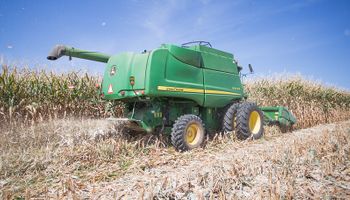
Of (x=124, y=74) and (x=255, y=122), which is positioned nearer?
(x=124, y=74)

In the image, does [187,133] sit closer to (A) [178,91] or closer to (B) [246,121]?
(A) [178,91]

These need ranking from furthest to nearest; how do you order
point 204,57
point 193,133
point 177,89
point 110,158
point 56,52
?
point 204,57 → point 193,133 → point 177,89 → point 56,52 → point 110,158

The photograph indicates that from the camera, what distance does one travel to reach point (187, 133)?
16.2ft

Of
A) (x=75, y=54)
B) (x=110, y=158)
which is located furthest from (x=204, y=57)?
(x=110, y=158)

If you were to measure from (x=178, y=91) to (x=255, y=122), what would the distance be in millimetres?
2613

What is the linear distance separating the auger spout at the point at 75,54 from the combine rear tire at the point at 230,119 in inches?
115

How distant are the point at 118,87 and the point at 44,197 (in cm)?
255

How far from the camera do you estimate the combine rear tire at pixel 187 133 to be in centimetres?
468

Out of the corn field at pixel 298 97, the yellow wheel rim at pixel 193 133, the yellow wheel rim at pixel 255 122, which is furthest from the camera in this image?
the corn field at pixel 298 97

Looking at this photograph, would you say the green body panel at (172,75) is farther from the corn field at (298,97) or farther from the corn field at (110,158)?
the corn field at (298,97)

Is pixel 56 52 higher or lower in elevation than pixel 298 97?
higher

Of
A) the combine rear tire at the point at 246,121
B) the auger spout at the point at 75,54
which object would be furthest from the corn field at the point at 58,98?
the combine rear tire at the point at 246,121

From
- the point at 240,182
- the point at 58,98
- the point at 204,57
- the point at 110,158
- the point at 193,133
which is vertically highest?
the point at 204,57

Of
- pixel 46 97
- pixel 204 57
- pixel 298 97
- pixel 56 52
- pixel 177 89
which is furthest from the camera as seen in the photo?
pixel 298 97
